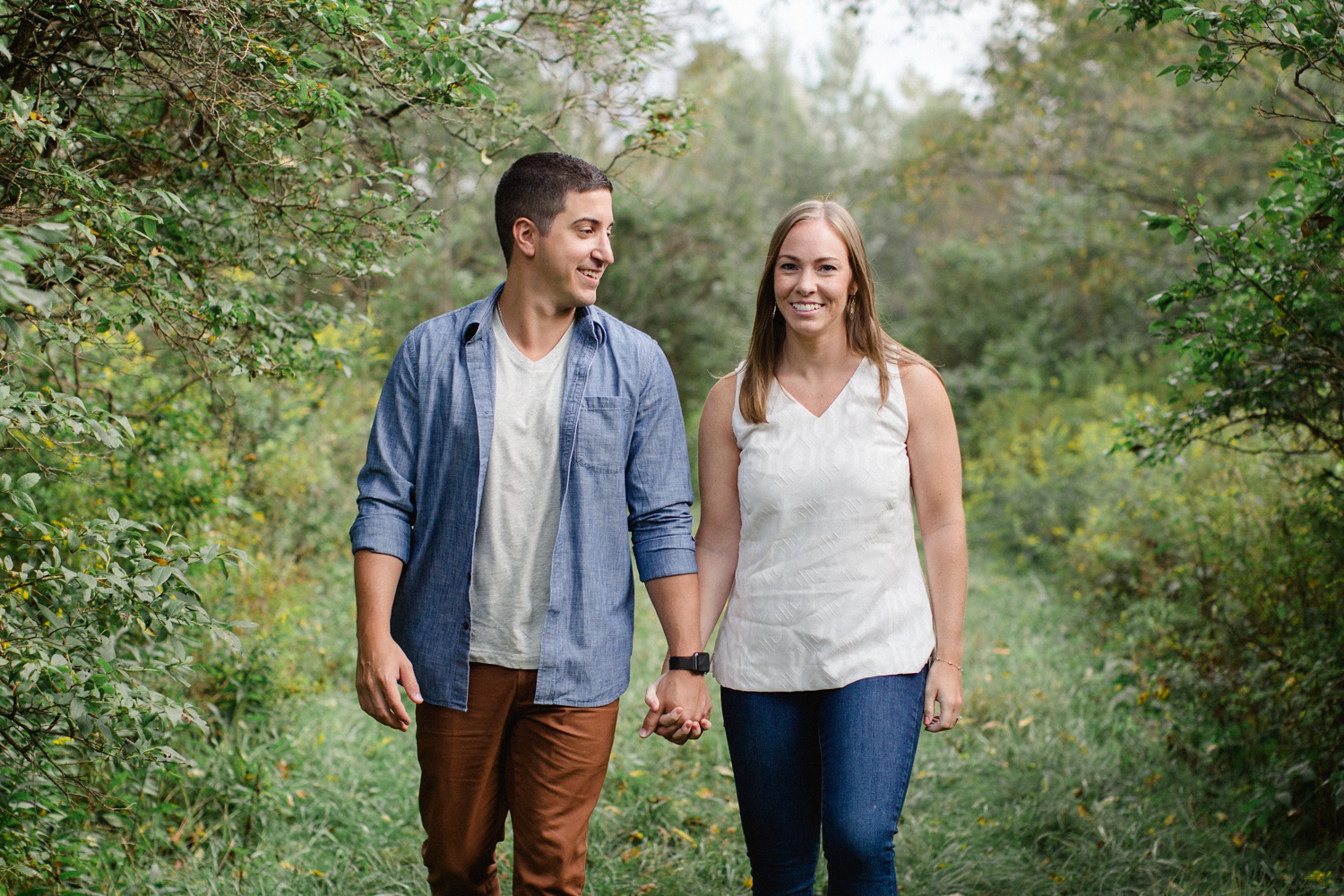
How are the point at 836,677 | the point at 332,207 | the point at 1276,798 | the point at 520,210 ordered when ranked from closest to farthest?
the point at 836,677 < the point at 520,210 < the point at 332,207 < the point at 1276,798

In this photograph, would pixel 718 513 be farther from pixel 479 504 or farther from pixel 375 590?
pixel 375 590

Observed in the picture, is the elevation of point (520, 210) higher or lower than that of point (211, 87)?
lower

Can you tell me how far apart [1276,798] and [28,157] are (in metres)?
4.41

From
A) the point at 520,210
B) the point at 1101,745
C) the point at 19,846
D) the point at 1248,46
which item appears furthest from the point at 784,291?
the point at 1101,745

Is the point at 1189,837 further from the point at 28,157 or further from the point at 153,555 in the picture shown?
the point at 28,157

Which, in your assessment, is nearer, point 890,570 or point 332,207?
point 890,570

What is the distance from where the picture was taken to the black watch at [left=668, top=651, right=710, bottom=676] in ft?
9.09

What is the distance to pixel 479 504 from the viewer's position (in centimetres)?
276

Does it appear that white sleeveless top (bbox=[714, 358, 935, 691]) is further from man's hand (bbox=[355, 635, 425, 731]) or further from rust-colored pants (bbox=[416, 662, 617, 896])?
man's hand (bbox=[355, 635, 425, 731])

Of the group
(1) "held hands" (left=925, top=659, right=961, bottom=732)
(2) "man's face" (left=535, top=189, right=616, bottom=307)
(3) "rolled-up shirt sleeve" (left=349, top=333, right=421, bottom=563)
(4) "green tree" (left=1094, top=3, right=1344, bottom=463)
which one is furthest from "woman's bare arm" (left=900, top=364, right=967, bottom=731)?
(3) "rolled-up shirt sleeve" (left=349, top=333, right=421, bottom=563)

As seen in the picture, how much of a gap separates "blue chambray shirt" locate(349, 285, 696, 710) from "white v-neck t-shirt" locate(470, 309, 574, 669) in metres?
0.04

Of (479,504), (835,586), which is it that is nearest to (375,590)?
(479,504)

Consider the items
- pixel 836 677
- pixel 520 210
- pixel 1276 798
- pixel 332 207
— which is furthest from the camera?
pixel 1276 798

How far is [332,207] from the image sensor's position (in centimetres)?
353
